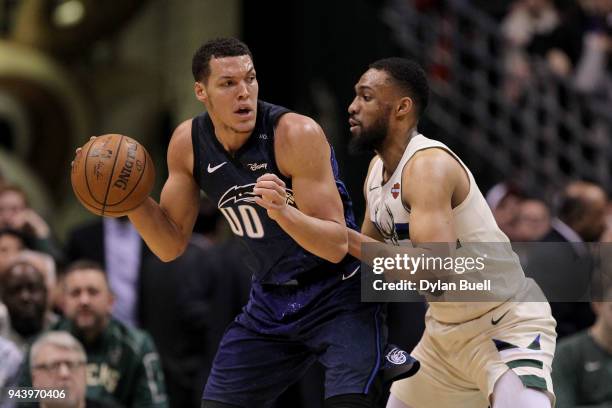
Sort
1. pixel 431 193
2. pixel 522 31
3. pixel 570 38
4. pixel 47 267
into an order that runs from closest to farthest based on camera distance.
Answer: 1. pixel 431 193
2. pixel 47 267
3. pixel 570 38
4. pixel 522 31

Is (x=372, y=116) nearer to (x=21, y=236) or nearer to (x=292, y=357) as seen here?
(x=292, y=357)

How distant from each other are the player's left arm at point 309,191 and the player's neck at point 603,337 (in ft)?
7.64

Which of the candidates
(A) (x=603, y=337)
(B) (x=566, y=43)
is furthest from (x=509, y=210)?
(B) (x=566, y=43)

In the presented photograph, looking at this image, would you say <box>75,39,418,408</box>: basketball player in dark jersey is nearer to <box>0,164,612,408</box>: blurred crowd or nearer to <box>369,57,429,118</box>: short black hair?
<box>369,57,429,118</box>: short black hair

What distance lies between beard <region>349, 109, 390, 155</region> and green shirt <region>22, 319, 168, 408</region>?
2463 mm

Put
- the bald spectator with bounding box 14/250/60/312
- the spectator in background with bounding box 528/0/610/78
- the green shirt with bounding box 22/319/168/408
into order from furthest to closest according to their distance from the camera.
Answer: the spectator in background with bounding box 528/0/610/78, the bald spectator with bounding box 14/250/60/312, the green shirt with bounding box 22/319/168/408

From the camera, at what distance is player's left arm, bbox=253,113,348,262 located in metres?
5.28

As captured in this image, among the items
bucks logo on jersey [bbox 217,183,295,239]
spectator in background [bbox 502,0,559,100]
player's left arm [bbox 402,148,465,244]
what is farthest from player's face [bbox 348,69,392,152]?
spectator in background [bbox 502,0,559,100]

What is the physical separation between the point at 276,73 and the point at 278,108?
24.9 feet

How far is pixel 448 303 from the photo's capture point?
5668mm

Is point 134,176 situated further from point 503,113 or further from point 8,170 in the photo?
point 8,170

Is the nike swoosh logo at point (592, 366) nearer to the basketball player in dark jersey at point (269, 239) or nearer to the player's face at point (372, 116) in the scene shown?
the basketball player in dark jersey at point (269, 239)

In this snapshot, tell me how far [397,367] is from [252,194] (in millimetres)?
980

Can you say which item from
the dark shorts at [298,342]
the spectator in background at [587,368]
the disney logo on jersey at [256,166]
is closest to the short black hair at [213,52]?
the disney logo on jersey at [256,166]
